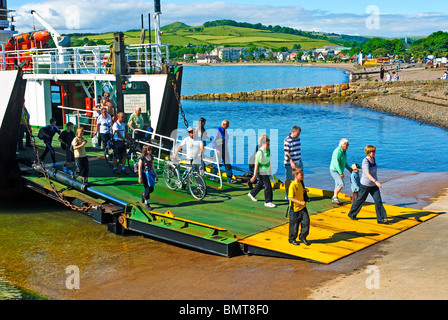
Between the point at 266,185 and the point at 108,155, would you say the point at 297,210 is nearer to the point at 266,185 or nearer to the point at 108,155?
the point at 266,185

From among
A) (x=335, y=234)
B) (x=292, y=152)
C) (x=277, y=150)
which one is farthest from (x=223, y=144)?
(x=277, y=150)

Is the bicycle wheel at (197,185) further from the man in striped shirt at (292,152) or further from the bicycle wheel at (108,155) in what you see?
the bicycle wheel at (108,155)

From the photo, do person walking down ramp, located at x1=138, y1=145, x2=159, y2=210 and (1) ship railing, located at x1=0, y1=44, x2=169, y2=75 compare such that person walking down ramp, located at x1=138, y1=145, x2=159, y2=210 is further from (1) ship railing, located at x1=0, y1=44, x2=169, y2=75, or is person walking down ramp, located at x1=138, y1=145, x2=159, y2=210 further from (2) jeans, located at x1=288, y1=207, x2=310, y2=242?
(1) ship railing, located at x1=0, y1=44, x2=169, y2=75

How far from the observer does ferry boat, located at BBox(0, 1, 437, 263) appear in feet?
32.2

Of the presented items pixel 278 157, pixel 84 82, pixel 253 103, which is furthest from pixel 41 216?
pixel 253 103

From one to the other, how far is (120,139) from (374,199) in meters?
7.04

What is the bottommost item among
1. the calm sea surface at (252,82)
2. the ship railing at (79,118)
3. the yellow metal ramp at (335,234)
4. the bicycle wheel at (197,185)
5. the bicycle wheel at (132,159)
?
the yellow metal ramp at (335,234)

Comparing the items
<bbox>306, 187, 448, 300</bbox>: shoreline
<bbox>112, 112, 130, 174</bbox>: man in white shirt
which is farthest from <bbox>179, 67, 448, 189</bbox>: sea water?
<bbox>306, 187, 448, 300</bbox>: shoreline

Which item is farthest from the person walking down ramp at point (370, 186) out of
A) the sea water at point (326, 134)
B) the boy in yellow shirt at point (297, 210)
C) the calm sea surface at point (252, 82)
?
the calm sea surface at point (252, 82)

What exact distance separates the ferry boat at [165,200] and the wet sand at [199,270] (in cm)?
33

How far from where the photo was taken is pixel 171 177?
13.2 metres

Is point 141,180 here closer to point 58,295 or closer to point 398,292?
point 58,295

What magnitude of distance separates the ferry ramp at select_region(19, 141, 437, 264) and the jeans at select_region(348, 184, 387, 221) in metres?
0.21

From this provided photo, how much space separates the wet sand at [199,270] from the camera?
Result: 314 inches
